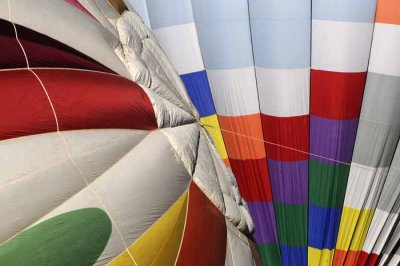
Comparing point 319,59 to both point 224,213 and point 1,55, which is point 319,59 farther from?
point 1,55

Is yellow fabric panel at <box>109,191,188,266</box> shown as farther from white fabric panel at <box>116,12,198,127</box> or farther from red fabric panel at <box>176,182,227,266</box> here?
white fabric panel at <box>116,12,198,127</box>

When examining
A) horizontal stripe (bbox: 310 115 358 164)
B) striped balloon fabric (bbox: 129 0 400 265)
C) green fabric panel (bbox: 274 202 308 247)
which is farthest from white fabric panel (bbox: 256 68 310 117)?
green fabric panel (bbox: 274 202 308 247)

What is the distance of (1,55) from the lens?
7.63 ft

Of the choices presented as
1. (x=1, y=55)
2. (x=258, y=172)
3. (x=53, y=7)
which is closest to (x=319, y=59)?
(x=258, y=172)

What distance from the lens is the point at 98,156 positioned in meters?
2.40

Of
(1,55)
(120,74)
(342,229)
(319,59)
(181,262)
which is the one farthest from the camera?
(342,229)

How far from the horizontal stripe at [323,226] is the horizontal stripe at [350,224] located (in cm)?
4

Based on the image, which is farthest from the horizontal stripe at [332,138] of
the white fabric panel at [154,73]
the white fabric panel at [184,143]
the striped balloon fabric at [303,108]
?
the white fabric panel at [184,143]

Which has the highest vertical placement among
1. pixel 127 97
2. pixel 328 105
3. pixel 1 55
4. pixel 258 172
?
pixel 1 55

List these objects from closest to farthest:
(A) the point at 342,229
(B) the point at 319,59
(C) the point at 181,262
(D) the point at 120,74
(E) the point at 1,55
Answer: (E) the point at 1,55 < (C) the point at 181,262 < (D) the point at 120,74 < (B) the point at 319,59 < (A) the point at 342,229

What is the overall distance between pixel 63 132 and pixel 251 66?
2237 mm

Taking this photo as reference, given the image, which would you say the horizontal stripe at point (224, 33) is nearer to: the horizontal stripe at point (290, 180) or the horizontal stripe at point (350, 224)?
the horizontal stripe at point (290, 180)

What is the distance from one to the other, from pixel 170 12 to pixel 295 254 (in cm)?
208

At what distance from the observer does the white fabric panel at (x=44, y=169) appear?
2.10m
